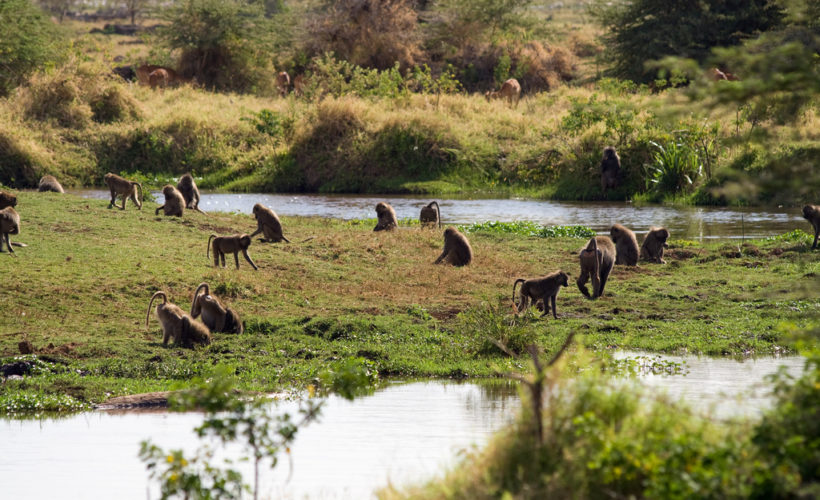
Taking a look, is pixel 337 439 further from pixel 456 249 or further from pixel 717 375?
pixel 456 249

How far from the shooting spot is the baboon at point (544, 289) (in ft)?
44.0

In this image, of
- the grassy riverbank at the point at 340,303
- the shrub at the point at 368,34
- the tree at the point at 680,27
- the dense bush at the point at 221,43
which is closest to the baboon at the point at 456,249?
the grassy riverbank at the point at 340,303

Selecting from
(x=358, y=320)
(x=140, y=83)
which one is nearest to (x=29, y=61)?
(x=140, y=83)

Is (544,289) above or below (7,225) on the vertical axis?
below

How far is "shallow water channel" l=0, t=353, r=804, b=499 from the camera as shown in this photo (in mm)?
7672

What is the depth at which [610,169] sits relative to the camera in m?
29.3

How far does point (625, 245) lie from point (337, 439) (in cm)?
911

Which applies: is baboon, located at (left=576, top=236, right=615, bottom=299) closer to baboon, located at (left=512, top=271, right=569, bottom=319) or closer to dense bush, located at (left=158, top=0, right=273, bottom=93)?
baboon, located at (left=512, top=271, right=569, bottom=319)

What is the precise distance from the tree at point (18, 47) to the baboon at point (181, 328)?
97.1 ft

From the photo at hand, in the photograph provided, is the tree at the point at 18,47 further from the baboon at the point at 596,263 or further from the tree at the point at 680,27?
the baboon at the point at 596,263

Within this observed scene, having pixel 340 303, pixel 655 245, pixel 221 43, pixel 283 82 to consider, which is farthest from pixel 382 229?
pixel 221 43

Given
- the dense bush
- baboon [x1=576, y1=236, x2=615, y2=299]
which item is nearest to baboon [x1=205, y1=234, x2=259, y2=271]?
baboon [x1=576, y1=236, x2=615, y2=299]

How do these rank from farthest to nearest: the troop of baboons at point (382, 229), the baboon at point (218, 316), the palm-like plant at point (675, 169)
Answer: the palm-like plant at point (675, 169)
the baboon at point (218, 316)
the troop of baboons at point (382, 229)

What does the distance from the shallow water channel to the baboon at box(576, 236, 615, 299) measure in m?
3.19
